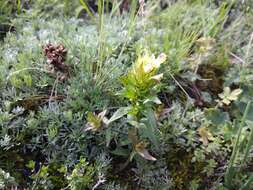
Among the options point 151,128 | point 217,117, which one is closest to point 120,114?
point 151,128

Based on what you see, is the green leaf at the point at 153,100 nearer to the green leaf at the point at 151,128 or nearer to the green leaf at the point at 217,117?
the green leaf at the point at 151,128

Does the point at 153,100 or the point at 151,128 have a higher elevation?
the point at 153,100

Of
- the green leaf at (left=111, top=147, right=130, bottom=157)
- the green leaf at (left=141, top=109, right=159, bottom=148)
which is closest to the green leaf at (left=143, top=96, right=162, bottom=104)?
the green leaf at (left=141, top=109, right=159, bottom=148)

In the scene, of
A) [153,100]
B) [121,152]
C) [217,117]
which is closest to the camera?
[153,100]

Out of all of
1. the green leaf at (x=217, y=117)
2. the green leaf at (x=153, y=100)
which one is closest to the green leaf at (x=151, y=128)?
the green leaf at (x=153, y=100)

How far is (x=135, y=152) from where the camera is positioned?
54.0 inches

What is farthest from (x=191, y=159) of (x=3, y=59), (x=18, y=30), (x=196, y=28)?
(x=18, y=30)

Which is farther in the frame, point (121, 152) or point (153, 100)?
point (121, 152)

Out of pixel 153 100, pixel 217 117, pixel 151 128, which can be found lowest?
pixel 217 117

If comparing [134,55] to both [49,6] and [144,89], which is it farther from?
[49,6]

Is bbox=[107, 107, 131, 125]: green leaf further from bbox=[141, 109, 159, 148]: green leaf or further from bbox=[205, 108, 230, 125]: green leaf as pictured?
bbox=[205, 108, 230, 125]: green leaf

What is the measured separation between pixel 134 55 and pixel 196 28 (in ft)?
1.38

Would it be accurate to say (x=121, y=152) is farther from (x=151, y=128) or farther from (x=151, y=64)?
(x=151, y=64)

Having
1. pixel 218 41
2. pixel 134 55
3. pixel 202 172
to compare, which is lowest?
pixel 202 172
